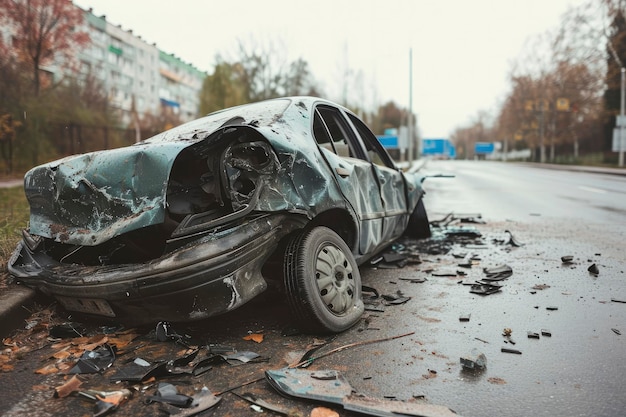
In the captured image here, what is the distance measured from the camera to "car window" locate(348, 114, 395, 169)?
4.31 m

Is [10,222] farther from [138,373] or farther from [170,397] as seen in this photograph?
[170,397]

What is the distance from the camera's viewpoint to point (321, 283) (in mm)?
2713

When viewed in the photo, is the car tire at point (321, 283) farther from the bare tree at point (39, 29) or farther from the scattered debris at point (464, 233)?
the bare tree at point (39, 29)

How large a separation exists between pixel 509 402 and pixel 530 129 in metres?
62.1

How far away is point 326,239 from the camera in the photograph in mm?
2869

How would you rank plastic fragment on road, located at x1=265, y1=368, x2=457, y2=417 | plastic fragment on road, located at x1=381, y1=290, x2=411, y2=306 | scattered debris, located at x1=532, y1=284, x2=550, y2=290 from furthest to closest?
scattered debris, located at x1=532, y1=284, x2=550, y2=290 < plastic fragment on road, located at x1=381, y1=290, x2=411, y2=306 < plastic fragment on road, located at x1=265, y1=368, x2=457, y2=417

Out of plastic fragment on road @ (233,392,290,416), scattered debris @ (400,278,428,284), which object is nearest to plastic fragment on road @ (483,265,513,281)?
scattered debris @ (400,278,428,284)

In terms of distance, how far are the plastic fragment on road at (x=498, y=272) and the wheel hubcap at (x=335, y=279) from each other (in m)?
1.76

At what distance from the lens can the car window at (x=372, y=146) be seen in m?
4.31

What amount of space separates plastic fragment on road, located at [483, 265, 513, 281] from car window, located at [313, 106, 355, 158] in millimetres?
1685

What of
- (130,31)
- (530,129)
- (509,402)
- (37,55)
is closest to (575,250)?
(509,402)

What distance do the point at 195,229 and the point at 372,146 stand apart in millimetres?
2556

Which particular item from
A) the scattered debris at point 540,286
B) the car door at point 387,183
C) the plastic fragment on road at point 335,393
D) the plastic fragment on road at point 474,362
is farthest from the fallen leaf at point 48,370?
the scattered debris at point 540,286

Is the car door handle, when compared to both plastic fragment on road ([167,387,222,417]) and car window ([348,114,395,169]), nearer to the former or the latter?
car window ([348,114,395,169])
